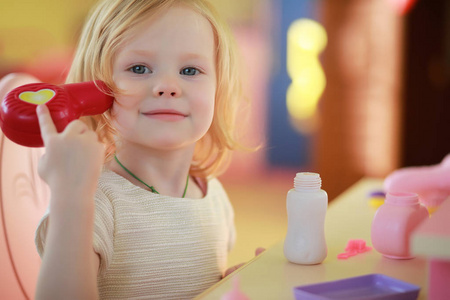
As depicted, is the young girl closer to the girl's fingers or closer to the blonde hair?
the blonde hair

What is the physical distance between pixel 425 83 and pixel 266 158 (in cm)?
156

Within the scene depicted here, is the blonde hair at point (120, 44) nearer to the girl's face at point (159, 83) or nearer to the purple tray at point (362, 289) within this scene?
the girl's face at point (159, 83)

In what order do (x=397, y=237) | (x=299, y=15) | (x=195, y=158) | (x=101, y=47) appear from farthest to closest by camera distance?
1. (x=299, y=15)
2. (x=195, y=158)
3. (x=101, y=47)
4. (x=397, y=237)

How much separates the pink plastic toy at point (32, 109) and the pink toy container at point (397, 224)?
506 mm

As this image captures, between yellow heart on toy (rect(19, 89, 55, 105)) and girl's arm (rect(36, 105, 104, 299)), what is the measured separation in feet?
0.20

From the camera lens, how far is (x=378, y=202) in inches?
48.8

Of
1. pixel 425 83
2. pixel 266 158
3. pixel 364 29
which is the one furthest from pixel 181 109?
pixel 266 158

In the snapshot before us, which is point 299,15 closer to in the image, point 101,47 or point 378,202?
point 378,202

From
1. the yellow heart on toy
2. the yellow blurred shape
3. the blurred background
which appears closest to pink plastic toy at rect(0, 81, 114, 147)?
the yellow heart on toy

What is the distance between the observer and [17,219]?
2.95 ft

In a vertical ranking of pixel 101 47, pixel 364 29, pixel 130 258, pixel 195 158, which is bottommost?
pixel 130 258

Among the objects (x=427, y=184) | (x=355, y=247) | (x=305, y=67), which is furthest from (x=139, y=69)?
(x=305, y=67)

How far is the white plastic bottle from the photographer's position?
815mm

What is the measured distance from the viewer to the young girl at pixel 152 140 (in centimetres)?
88
